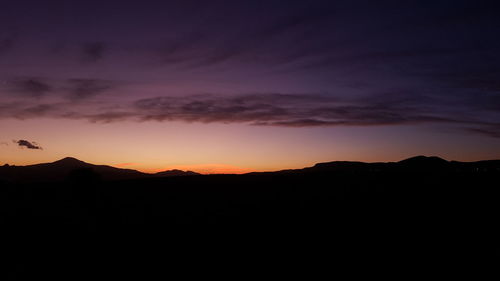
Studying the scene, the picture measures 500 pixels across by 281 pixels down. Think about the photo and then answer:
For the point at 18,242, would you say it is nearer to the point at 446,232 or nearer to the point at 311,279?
the point at 311,279

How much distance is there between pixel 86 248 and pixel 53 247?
1.79 metres

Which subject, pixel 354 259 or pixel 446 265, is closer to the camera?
pixel 446 265

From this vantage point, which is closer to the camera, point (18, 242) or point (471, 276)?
point (471, 276)

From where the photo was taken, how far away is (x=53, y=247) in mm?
17500

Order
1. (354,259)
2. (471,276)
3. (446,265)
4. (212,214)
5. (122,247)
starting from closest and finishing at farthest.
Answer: (471,276), (446,265), (354,259), (122,247), (212,214)

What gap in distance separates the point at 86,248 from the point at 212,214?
904 cm

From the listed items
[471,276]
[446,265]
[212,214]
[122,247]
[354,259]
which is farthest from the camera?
[212,214]

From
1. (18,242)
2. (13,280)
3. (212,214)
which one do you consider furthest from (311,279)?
(18,242)

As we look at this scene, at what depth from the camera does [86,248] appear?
17234 mm

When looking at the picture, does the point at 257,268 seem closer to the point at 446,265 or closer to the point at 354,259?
the point at 354,259

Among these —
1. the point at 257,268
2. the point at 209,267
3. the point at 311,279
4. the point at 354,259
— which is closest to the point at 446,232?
the point at 354,259

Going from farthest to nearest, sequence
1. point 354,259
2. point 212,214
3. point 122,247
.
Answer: point 212,214, point 122,247, point 354,259

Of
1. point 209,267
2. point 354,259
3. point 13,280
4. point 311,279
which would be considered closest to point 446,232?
point 354,259

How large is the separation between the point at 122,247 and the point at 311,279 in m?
9.60
